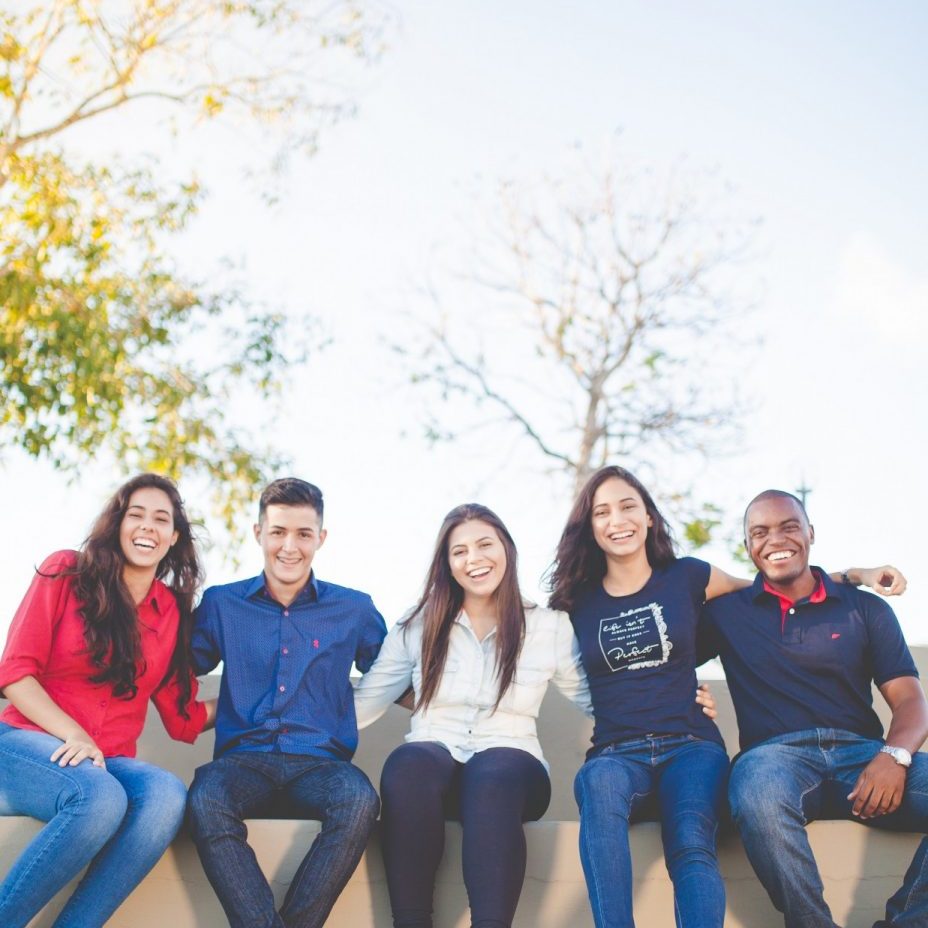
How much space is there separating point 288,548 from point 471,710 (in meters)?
0.72

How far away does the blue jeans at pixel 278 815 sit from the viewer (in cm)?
266

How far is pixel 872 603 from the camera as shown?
3215 millimetres

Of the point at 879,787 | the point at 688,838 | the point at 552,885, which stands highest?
the point at 879,787

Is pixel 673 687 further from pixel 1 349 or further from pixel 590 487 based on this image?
pixel 1 349

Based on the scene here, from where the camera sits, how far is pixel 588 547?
3510mm

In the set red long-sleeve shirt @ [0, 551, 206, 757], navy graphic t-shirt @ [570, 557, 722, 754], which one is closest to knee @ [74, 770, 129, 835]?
red long-sleeve shirt @ [0, 551, 206, 757]

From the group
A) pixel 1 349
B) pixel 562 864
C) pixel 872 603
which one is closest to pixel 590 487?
pixel 872 603

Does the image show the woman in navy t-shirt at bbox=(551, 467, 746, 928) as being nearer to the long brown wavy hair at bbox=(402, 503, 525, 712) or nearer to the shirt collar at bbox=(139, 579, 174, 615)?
the long brown wavy hair at bbox=(402, 503, 525, 712)

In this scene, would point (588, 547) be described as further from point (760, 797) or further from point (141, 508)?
point (141, 508)

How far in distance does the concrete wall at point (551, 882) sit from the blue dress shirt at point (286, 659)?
25 cm

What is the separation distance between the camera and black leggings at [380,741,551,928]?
265 cm

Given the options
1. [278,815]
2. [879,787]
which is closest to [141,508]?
[278,815]

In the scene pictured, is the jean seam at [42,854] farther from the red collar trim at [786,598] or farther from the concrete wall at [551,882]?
the red collar trim at [786,598]

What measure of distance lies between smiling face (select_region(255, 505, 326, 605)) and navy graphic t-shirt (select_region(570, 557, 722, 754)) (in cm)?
84
